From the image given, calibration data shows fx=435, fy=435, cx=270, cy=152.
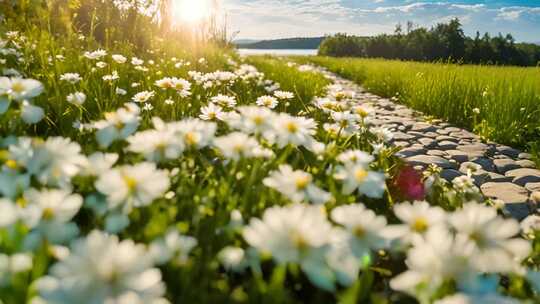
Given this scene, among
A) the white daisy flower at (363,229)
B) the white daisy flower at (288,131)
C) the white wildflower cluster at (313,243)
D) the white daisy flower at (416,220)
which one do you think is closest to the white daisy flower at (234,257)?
the white wildflower cluster at (313,243)

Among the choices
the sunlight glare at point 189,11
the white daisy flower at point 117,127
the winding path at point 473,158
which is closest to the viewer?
the white daisy flower at point 117,127

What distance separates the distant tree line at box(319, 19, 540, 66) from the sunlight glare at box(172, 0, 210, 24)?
3749 cm

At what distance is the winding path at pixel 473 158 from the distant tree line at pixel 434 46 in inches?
1691

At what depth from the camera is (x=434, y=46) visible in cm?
4794

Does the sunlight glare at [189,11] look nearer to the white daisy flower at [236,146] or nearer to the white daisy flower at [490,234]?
the white daisy flower at [236,146]

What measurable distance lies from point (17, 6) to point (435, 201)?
389cm

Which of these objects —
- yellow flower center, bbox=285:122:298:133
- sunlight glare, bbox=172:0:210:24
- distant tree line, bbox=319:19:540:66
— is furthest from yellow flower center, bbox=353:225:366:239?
distant tree line, bbox=319:19:540:66

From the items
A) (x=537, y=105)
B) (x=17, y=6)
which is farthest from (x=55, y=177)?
(x=537, y=105)

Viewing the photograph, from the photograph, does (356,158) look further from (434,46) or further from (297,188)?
(434,46)

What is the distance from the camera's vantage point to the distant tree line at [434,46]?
157 ft

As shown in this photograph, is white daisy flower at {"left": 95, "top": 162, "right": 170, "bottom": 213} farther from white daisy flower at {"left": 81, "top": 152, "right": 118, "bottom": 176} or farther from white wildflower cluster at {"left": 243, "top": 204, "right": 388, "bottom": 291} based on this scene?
white wildflower cluster at {"left": 243, "top": 204, "right": 388, "bottom": 291}

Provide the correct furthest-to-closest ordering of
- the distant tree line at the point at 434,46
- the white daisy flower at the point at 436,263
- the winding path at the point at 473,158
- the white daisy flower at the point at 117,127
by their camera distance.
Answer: the distant tree line at the point at 434,46
the winding path at the point at 473,158
the white daisy flower at the point at 117,127
the white daisy flower at the point at 436,263

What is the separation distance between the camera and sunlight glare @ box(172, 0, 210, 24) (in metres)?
9.36

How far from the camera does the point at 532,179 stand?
306 centimetres
